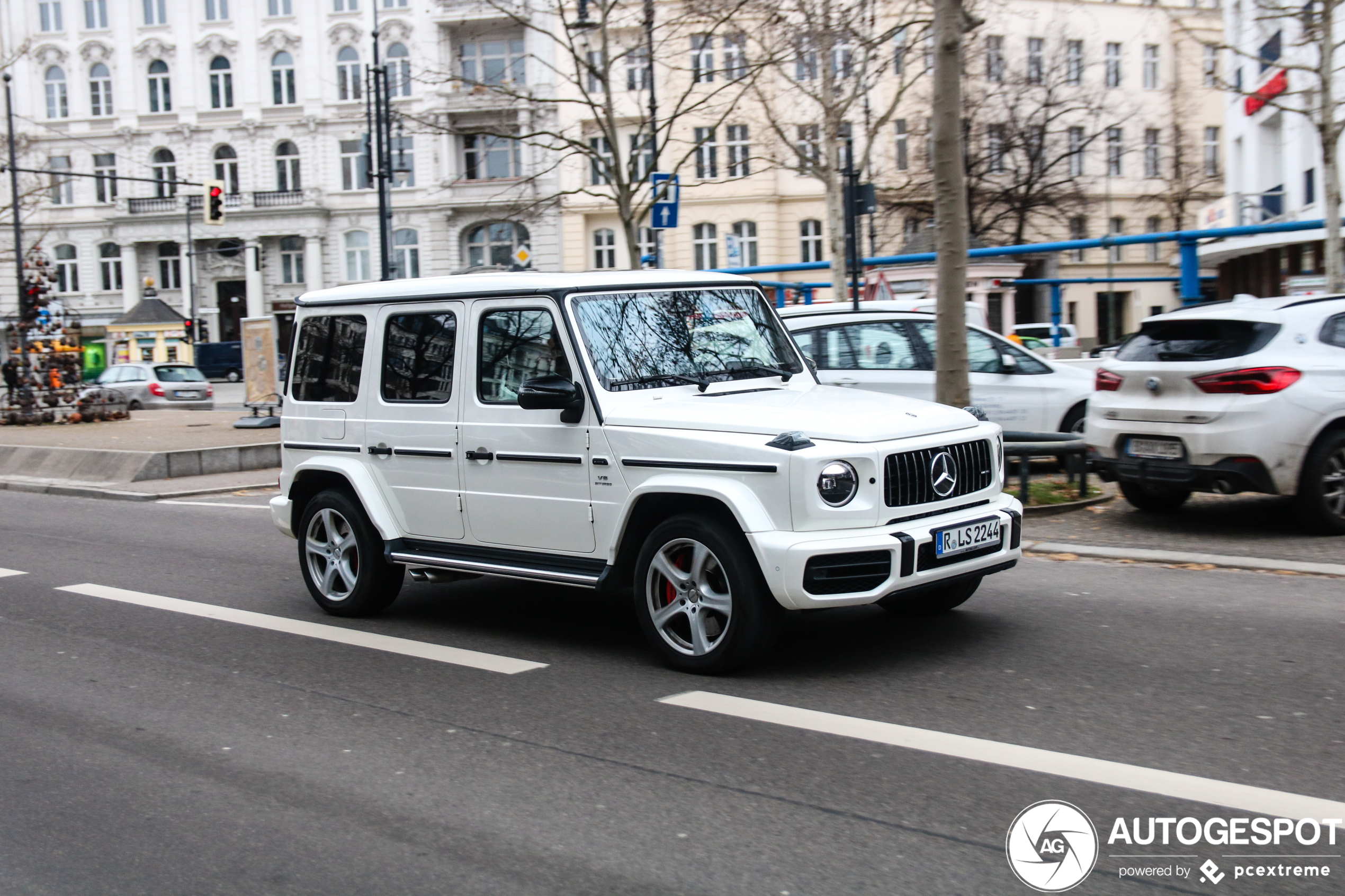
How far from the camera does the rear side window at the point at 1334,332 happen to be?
9.25 m

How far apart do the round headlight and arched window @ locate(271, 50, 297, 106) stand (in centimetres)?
6146

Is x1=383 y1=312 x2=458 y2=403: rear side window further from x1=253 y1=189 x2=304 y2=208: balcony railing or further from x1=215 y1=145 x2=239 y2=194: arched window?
x1=215 y1=145 x2=239 y2=194: arched window

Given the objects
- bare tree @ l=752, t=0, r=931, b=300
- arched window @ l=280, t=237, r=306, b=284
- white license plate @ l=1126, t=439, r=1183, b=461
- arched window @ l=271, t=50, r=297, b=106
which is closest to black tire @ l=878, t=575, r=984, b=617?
white license plate @ l=1126, t=439, r=1183, b=461

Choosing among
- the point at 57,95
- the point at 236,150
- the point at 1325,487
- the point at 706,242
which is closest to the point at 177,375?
the point at 706,242

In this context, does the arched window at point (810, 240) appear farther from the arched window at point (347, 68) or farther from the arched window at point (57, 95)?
the arched window at point (57, 95)

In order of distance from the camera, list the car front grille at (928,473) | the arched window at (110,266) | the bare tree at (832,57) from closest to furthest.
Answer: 1. the car front grille at (928,473)
2. the bare tree at (832,57)
3. the arched window at (110,266)

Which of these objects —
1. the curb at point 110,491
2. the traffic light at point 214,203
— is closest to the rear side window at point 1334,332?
the curb at point 110,491

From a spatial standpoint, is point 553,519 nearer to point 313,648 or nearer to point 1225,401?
point 313,648

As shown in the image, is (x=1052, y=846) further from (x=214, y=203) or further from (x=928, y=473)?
(x=214, y=203)

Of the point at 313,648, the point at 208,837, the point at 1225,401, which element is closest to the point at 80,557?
the point at 313,648

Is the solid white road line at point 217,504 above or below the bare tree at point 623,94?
below

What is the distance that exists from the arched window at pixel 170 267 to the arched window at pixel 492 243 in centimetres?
1621

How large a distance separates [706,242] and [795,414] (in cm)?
5059

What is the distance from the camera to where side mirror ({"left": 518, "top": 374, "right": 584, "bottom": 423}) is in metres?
6.24
